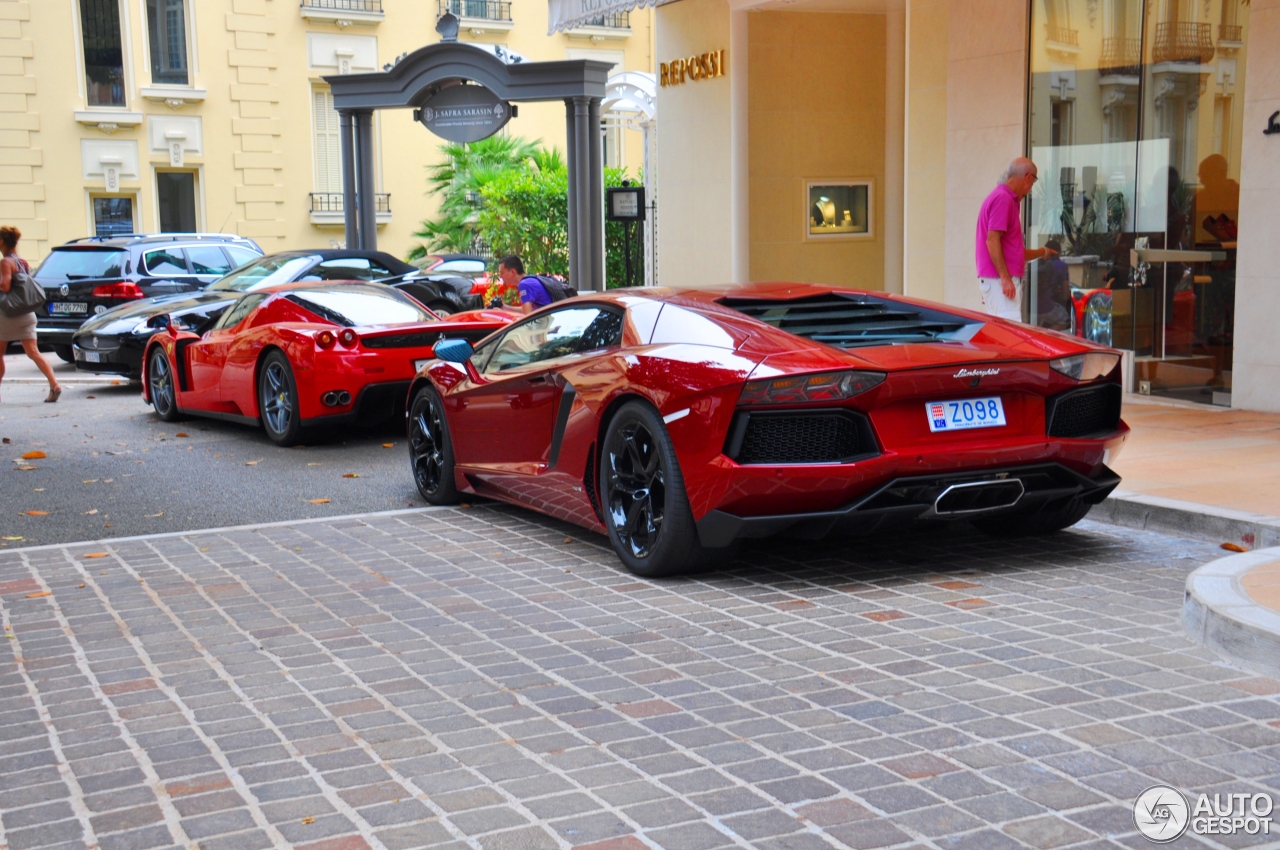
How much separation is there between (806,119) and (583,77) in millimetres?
2834

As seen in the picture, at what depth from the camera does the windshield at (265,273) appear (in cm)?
1664

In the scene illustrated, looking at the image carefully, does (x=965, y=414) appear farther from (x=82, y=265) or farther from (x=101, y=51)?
(x=101, y=51)

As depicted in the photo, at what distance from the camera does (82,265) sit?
63.4 feet

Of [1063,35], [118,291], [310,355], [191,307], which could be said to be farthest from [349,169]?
[1063,35]

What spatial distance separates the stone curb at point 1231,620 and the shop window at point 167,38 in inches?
1167

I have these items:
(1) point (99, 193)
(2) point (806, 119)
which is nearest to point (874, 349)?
(2) point (806, 119)

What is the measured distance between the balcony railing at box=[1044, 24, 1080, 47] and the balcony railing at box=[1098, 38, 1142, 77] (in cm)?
27

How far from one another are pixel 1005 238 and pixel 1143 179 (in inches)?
94.9

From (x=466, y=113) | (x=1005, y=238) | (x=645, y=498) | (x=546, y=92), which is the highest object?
(x=546, y=92)

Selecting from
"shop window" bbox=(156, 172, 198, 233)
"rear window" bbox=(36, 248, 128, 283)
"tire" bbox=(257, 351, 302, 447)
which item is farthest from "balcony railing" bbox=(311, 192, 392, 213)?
"tire" bbox=(257, 351, 302, 447)

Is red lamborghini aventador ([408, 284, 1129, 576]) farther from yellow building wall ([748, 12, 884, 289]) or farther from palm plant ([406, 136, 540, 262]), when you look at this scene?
palm plant ([406, 136, 540, 262])

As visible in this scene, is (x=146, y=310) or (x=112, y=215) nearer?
(x=146, y=310)

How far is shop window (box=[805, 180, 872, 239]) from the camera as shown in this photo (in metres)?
17.1

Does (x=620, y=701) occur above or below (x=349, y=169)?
below
